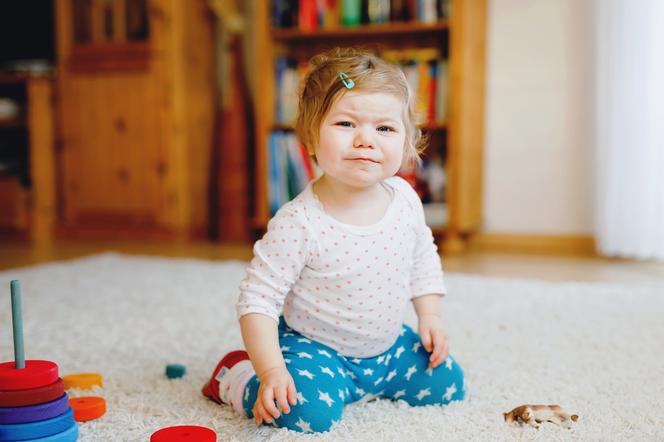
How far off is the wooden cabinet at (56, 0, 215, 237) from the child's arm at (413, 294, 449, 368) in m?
2.04

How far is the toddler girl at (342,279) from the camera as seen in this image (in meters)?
0.78

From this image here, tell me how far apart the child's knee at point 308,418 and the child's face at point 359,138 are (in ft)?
0.86

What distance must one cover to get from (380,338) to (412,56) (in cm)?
182

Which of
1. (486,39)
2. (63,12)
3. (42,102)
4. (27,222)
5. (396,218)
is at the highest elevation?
(63,12)

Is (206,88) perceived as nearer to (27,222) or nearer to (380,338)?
(27,222)

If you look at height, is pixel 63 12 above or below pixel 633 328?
above

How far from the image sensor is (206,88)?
2967 mm

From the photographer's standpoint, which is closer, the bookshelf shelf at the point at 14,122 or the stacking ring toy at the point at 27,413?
the stacking ring toy at the point at 27,413

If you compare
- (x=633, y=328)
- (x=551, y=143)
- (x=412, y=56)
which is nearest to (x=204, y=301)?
(x=633, y=328)

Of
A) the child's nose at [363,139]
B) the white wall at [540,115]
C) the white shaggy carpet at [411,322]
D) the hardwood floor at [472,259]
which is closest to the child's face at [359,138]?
the child's nose at [363,139]

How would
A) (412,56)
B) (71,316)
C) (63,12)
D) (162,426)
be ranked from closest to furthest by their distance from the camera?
(162,426), (71,316), (412,56), (63,12)

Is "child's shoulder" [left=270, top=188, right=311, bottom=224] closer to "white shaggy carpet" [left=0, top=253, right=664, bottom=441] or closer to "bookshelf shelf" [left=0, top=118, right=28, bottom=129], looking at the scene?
"white shaggy carpet" [left=0, top=253, right=664, bottom=441]

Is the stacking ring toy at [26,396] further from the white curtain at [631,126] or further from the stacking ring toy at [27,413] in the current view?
the white curtain at [631,126]

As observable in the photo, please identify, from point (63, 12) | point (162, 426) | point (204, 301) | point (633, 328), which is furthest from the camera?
point (63, 12)
